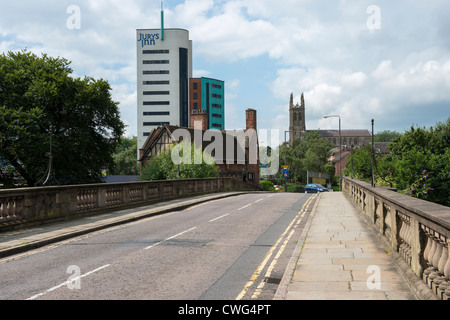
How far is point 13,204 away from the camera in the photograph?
1280 cm

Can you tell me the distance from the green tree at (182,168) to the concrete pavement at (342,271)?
31223 mm

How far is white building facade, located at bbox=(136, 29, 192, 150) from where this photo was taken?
131500mm

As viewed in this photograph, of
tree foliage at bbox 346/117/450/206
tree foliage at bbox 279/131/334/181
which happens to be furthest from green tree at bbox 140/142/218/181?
tree foliage at bbox 279/131/334/181

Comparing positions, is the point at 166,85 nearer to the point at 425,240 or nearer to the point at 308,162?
the point at 308,162

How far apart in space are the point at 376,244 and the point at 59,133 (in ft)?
118

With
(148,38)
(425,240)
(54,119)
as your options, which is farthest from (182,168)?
(148,38)

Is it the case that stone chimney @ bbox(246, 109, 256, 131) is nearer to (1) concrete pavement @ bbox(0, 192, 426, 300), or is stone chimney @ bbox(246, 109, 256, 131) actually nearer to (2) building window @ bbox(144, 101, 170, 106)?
(1) concrete pavement @ bbox(0, 192, 426, 300)

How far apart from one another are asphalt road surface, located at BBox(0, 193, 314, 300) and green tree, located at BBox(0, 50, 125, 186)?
83.4ft

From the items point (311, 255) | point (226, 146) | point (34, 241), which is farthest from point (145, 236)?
point (226, 146)

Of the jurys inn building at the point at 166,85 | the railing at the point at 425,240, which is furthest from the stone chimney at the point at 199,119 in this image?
the jurys inn building at the point at 166,85

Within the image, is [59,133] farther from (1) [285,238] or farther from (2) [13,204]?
(1) [285,238]

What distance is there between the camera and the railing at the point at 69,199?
1271cm

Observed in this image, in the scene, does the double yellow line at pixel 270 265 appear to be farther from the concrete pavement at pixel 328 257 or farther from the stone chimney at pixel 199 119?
the stone chimney at pixel 199 119

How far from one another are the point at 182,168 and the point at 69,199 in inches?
1090
